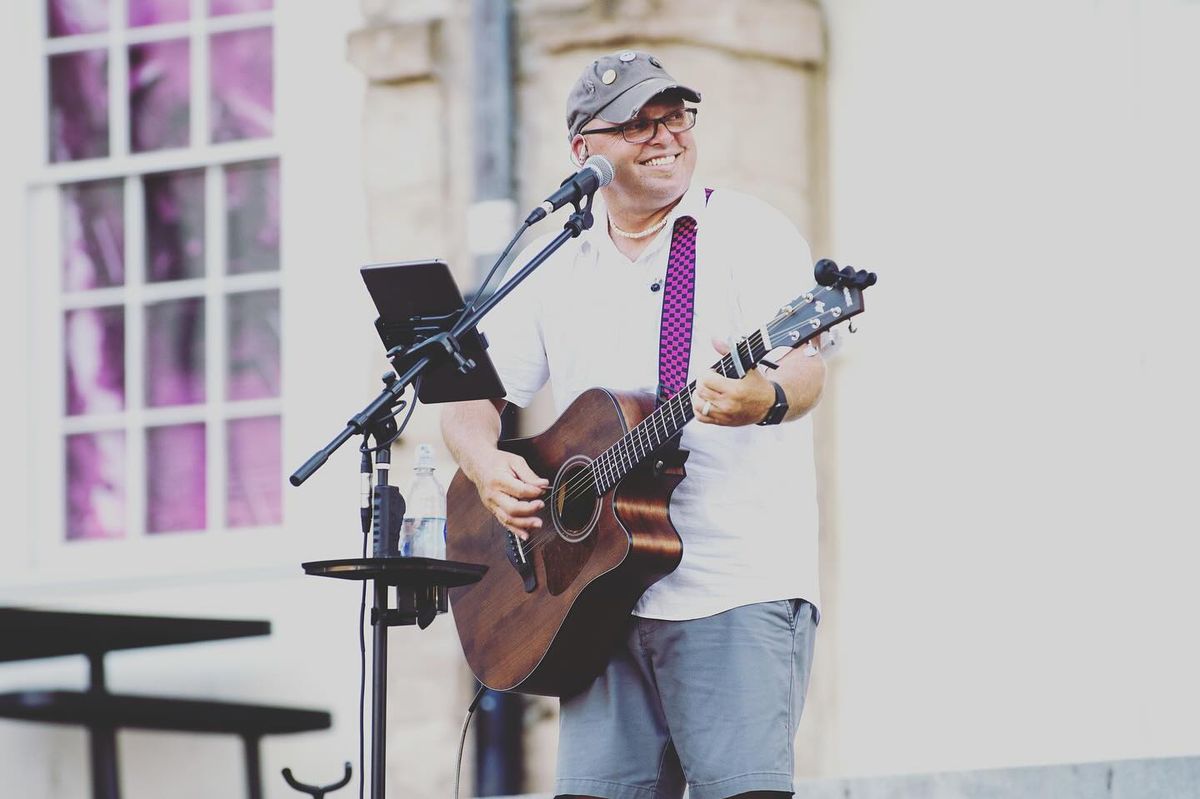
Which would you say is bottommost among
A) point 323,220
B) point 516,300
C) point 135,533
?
point 135,533

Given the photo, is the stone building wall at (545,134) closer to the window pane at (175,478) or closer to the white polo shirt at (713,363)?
the window pane at (175,478)

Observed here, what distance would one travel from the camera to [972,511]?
596 cm

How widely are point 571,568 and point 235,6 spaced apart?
4.14 meters

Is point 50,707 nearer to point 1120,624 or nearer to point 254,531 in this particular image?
point 254,531

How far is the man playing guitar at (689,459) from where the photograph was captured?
327cm

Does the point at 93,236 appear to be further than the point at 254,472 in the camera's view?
Yes

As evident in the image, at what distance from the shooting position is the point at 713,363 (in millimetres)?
3396

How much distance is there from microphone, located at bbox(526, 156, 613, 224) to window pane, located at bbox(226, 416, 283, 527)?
356cm

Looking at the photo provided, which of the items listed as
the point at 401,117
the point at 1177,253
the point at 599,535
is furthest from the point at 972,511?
the point at 599,535

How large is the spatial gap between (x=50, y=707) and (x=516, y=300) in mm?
3273

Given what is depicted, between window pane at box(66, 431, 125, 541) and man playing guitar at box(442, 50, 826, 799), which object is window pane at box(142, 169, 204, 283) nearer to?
window pane at box(66, 431, 125, 541)

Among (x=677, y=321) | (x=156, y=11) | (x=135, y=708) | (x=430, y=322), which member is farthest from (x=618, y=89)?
(x=156, y=11)

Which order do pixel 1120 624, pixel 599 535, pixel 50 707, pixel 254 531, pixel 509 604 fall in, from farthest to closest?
pixel 254 531 < pixel 50 707 < pixel 1120 624 < pixel 509 604 < pixel 599 535

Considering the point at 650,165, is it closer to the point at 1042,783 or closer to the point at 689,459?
the point at 689,459
